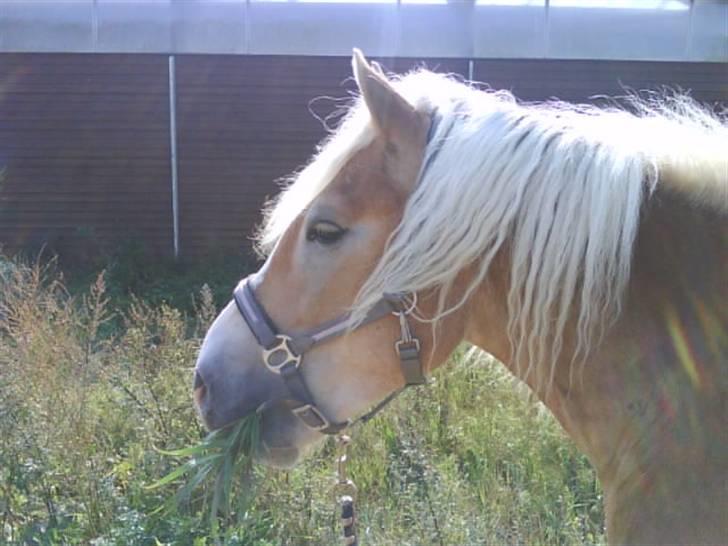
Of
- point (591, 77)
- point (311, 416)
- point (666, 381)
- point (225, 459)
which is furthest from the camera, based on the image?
point (591, 77)

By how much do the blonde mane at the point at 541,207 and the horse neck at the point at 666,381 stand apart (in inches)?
2.2

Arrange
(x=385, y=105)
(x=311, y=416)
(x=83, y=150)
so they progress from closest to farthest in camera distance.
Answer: (x=385, y=105) < (x=311, y=416) < (x=83, y=150)

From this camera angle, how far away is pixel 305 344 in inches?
71.3

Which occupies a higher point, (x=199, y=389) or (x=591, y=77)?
(x=199, y=389)

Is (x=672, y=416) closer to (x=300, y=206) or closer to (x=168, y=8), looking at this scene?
(x=300, y=206)

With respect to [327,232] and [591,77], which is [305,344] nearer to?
[327,232]

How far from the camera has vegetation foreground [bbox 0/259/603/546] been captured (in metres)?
3.21

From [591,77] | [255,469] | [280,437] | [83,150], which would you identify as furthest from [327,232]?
[591,77]

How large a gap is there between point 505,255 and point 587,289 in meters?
0.21

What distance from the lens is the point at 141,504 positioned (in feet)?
10.9

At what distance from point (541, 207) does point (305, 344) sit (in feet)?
2.13

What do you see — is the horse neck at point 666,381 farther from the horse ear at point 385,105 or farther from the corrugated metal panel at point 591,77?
the corrugated metal panel at point 591,77

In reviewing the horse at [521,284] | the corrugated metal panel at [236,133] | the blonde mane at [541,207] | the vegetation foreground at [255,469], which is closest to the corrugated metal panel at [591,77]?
the corrugated metal panel at [236,133]

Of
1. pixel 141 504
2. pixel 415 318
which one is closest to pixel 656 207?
pixel 415 318
